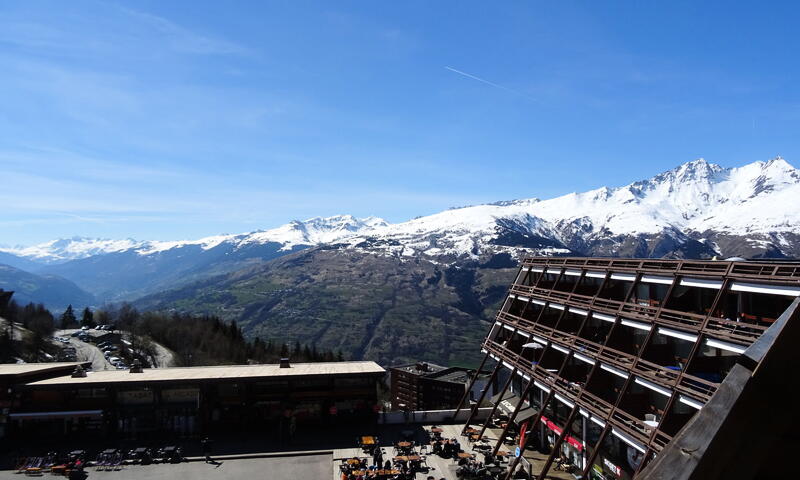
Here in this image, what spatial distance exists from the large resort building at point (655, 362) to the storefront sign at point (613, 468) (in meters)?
0.14

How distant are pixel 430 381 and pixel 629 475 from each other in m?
82.9

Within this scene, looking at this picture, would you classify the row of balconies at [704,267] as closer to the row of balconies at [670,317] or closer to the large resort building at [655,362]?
the large resort building at [655,362]

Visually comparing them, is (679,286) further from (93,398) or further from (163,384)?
(93,398)

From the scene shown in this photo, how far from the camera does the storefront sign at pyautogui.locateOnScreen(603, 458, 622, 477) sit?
39.5 meters

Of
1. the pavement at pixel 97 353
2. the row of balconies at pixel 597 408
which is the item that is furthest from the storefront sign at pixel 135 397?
the pavement at pixel 97 353

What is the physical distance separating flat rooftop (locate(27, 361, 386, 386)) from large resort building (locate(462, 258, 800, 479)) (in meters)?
17.4

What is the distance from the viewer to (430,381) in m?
119

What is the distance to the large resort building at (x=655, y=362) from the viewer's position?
13.0 ft

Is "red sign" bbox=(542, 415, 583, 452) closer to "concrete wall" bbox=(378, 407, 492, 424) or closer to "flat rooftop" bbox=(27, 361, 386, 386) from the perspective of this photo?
"concrete wall" bbox=(378, 407, 492, 424)

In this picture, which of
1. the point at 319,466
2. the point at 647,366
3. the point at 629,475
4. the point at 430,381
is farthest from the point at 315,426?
the point at 430,381

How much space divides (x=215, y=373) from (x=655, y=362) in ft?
167

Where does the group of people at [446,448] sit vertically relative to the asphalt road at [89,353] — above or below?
above

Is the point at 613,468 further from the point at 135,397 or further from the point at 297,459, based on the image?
the point at 135,397

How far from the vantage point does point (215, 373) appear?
2530 inches
